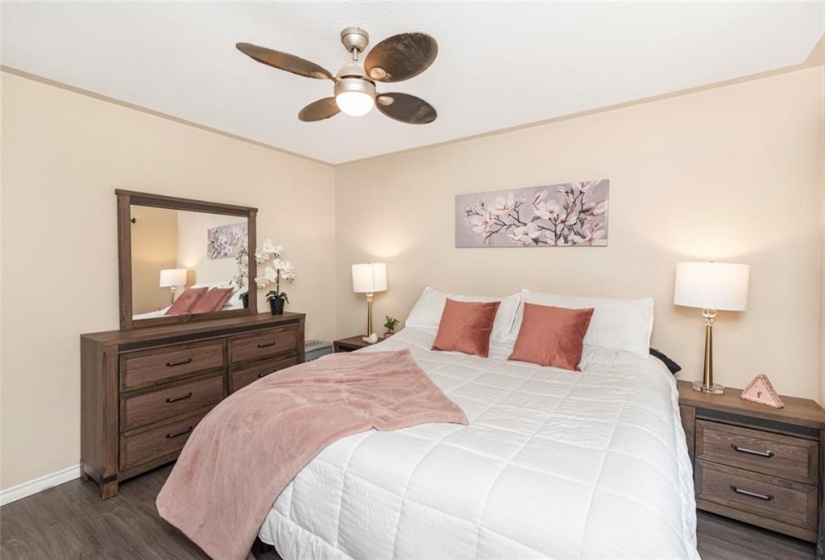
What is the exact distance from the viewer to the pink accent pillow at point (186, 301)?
2.87 m

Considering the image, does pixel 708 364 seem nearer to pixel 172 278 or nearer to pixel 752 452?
pixel 752 452

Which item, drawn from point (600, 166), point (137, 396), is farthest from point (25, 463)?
point (600, 166)

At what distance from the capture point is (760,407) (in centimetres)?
198

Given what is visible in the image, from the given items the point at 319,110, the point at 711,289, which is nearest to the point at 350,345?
the point at 319,110

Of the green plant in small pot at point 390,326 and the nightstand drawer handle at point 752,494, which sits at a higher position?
the green plant in small pot at point 390,326

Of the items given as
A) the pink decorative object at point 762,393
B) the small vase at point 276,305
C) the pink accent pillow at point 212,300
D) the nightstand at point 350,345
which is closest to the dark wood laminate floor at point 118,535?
Answer: the pink decorative object at point 762,393

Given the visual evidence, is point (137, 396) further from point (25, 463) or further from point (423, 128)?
point (423, 128)

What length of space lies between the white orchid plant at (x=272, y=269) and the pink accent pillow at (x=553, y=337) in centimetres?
221

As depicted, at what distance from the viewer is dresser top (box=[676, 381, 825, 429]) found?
73.3 inches

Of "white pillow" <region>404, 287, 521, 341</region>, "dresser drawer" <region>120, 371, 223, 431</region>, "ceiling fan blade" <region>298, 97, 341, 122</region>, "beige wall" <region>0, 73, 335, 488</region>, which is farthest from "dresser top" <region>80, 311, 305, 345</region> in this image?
"ceiling fan blade" <region>298, 97, 341, 122</region>

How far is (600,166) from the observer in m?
2.77

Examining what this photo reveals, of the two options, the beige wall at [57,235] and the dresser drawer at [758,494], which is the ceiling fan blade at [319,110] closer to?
the beige wall at [57,235]

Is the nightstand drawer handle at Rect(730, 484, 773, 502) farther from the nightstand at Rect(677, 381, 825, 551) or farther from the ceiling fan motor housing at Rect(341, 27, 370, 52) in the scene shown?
the ceiling fan motor housing at Rect(341, 27, 370, 52)

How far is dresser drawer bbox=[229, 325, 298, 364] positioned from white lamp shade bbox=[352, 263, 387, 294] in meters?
0.73
